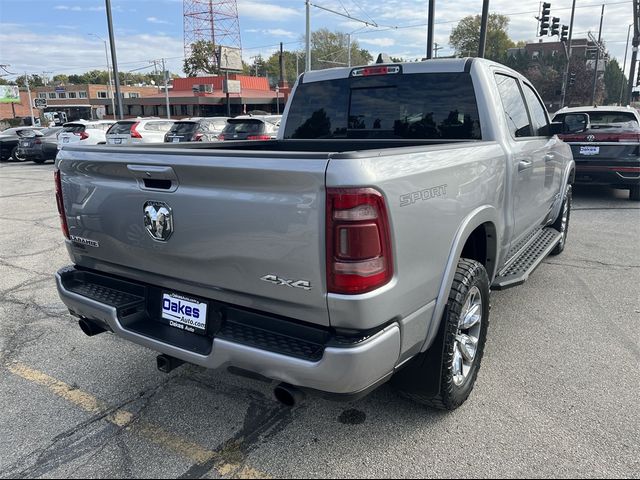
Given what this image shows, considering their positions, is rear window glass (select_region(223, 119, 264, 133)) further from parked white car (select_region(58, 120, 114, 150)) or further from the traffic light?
the traffic light

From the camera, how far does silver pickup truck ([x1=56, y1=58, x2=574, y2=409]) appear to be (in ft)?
7.00

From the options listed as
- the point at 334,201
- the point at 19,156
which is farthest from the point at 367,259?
the point at 19,156

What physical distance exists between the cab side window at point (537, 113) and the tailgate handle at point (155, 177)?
350 centimetres

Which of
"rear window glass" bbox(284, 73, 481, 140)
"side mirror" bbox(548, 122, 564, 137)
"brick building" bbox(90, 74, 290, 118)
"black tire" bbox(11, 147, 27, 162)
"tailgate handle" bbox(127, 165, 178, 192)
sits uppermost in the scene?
"brick building" bbox(90, 74, 290, 118)

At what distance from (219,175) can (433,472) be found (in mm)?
1796

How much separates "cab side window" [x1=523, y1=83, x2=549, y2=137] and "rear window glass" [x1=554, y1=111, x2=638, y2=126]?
196 inches

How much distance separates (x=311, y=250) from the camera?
2.14 m

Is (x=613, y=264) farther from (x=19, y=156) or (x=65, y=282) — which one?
(x=19, y=156)

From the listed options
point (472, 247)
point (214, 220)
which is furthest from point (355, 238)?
point (472, 247)

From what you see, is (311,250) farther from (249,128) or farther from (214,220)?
(249,128)

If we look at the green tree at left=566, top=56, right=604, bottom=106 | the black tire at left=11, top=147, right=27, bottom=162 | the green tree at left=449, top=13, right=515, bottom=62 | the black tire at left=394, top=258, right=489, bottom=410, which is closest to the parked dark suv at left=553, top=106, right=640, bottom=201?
the black tire at left=394, top=258, right=489, bottom=410

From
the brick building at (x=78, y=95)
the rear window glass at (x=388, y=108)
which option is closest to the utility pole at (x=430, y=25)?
the rear window glass at (x=388, y=108)

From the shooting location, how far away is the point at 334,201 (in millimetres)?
2064

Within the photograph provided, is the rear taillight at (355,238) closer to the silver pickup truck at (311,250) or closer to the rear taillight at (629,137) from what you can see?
the silver pickup truck at (311,250)
